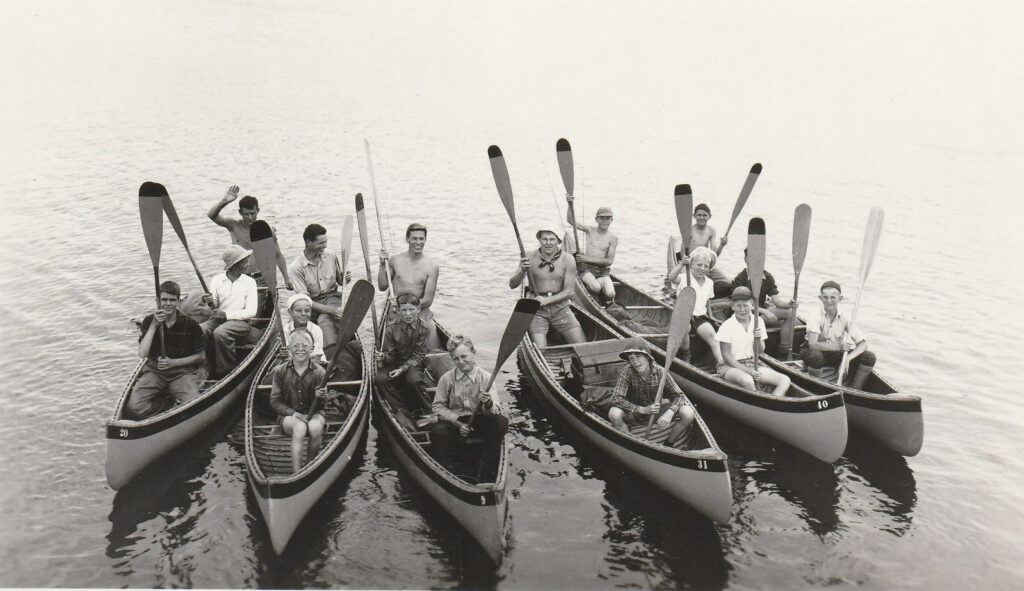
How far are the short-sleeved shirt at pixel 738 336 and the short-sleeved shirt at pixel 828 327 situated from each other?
30.1 inches

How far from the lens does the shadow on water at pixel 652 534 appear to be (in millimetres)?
6730

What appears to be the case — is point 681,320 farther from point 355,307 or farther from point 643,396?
point 355,307

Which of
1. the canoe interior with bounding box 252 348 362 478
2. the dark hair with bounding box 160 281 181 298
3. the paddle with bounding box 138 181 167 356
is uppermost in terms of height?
the paddle with bounding box 138 181 167 356

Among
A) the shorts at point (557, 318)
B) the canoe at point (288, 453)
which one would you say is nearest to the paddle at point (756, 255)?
the shorts at point (557, 318)

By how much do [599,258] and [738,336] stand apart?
158 inches

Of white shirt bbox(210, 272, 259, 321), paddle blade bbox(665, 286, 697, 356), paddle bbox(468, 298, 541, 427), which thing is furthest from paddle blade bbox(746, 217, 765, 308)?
white shirt bbox(210, 272, 259, 321)

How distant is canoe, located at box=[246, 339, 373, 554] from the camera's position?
6402mm

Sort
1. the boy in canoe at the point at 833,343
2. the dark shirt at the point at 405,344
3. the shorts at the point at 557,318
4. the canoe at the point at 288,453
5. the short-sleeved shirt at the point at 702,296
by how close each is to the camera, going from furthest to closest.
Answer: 1. the short-sleeved shirt at the point at 702,296
2. the shorts at the point at 557,318
3. the boy in canoe at the point at 833,343
4. the dark shirt at the point at 405,344
5. the canoe at the point at 288,453

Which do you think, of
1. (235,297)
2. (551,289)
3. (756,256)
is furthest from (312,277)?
(756,256)

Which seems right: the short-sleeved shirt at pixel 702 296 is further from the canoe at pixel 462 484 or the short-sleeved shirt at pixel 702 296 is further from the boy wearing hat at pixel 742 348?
the canoe at pixel 462 484

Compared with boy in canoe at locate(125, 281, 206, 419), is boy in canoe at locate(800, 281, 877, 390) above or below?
below

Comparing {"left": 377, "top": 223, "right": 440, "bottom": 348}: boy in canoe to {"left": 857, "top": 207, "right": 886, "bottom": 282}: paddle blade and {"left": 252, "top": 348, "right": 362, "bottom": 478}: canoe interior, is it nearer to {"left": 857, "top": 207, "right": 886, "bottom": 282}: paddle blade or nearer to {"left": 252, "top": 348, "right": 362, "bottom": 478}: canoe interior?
{"left": 252, "top": 348, "right": 362, "bottom": 478}: canoe interior

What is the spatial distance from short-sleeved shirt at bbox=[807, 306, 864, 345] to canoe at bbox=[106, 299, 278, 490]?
711 cm

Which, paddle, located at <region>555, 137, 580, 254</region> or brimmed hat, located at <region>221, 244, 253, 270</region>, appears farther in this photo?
paddle, located at <region>555, 137, 580, 254</region>
